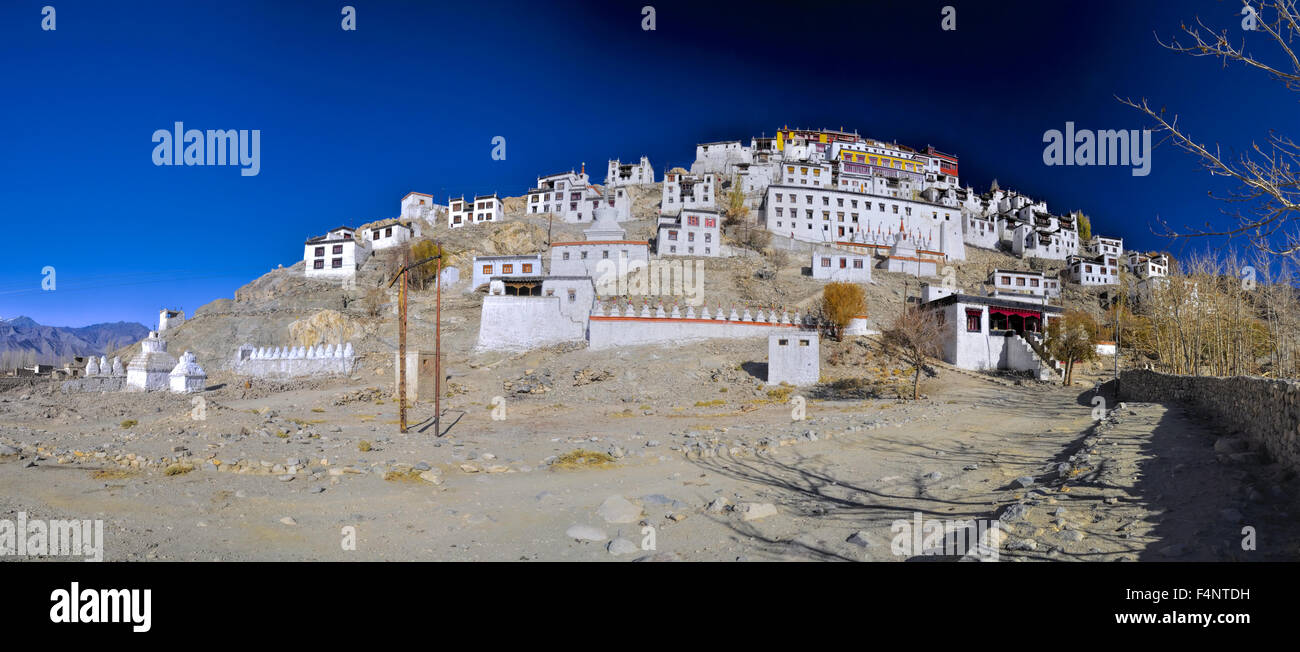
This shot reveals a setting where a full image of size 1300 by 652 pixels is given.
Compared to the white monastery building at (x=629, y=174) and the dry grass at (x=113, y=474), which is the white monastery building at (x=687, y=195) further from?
the dry grass at (x=113, y=474)

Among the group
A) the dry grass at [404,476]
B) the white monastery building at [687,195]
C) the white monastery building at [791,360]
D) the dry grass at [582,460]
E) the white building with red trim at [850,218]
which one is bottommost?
the dry grass at [582,460]

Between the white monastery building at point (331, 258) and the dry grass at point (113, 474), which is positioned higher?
the white monastery building at point (331, 258)

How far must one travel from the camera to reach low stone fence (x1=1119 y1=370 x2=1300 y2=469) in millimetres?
7918

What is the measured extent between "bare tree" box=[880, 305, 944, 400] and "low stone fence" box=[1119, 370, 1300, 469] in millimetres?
11497

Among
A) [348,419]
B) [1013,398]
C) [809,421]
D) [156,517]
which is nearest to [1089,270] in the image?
[1013,398]

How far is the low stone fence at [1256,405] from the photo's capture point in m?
7.92

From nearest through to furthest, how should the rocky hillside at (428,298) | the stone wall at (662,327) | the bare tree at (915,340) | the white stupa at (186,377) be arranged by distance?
the bare tree at (915,340), the white stupa at (186,377), the stone wall at (662,327), the rocky hillside at (428,298)

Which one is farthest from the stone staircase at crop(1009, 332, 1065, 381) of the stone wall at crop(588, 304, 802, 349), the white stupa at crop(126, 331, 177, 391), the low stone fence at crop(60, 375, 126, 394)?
the low stone fence at crop(60, 375, 126, 394)

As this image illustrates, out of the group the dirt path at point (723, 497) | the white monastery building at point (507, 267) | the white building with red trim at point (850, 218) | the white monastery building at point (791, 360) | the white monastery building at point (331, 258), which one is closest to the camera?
the dirt path at point (723, 497)

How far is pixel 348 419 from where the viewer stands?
23359mm

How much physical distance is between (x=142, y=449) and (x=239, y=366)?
33.7 meters

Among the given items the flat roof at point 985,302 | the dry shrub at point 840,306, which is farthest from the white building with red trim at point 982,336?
the dry shrub at point 840,306

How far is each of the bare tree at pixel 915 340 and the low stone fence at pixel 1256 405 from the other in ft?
37.7

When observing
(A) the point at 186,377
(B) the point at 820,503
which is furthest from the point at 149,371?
(B) the point at 820,503
